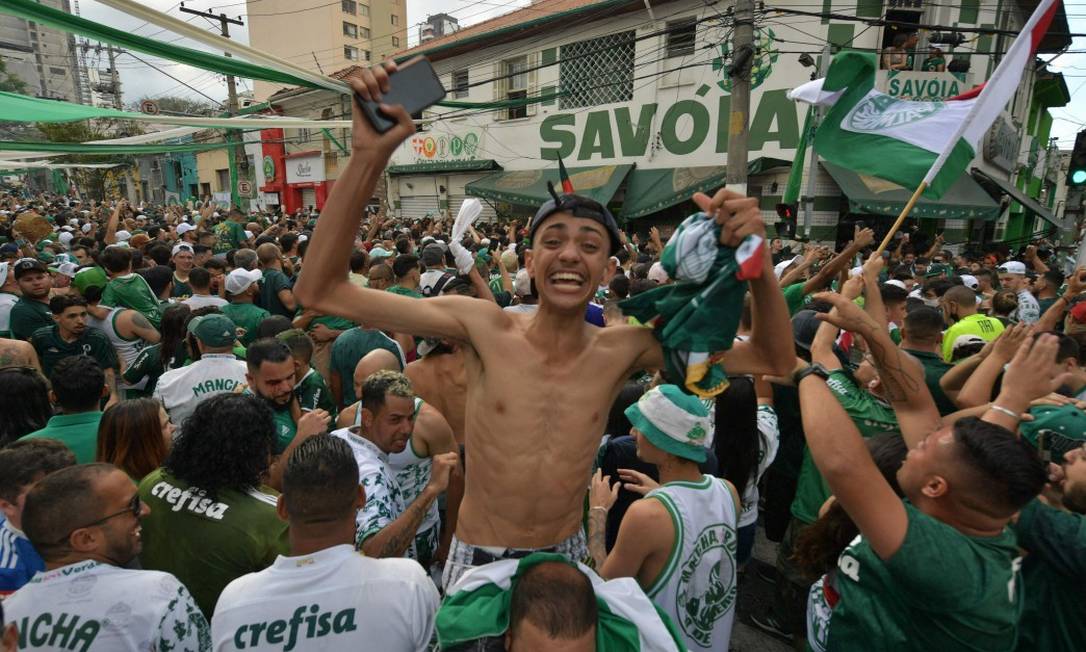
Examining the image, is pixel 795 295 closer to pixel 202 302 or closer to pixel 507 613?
pixel 507 613

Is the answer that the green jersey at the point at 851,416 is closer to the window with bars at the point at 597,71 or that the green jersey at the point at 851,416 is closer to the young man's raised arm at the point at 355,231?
the young man's raised arm at the point at 355,231

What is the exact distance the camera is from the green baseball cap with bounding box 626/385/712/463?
2371 mm

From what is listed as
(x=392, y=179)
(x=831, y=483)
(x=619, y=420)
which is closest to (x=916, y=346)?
(x=619, y=420)

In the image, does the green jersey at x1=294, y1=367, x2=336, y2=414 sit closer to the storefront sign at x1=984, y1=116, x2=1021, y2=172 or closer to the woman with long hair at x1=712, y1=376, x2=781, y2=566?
the woman with long hair at x1=712, y1=376, x2=781, y2=566

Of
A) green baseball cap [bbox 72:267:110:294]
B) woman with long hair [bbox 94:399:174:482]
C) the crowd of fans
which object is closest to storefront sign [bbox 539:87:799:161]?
green baseball cap [bbox 72:267:110:294]

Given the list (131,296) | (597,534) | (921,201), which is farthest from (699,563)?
(921,201)

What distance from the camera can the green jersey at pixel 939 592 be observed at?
60.6 inches

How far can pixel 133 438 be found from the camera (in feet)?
8.80

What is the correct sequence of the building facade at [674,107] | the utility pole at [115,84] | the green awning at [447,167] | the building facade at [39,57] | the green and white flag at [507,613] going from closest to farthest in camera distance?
the green and white flag at [507,613]
the building facade at [674,107]
the green awning at [447,167]
the utility pole at [115,84]
the building facade at [39,57]

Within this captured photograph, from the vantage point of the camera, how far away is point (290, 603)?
170 centimetres

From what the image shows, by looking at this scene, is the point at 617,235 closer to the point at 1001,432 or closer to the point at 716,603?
the point at 1001,432

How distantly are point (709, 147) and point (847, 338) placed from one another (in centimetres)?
1360

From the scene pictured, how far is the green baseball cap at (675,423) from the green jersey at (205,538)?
153 cm

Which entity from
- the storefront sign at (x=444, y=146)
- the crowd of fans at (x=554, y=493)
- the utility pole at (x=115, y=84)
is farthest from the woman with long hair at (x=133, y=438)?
the utility pole at (x=115, y=84)
